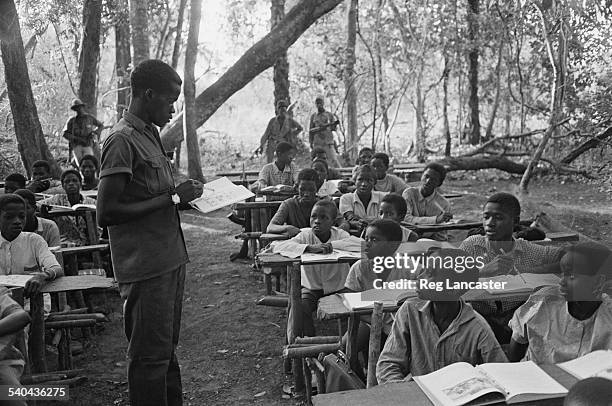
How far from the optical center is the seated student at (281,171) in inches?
325

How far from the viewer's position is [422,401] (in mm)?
2123

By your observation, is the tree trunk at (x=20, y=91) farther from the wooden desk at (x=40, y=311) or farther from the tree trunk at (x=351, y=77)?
the wooden desk at (x=40, y=311)

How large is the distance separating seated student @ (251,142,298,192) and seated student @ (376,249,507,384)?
549 centimetres

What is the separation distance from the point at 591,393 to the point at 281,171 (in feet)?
21.9

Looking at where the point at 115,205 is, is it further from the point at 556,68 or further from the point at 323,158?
the point at 556,68

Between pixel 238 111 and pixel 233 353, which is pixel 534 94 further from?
pixel 233 353

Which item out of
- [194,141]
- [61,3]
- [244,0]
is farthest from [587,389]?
[244,0]

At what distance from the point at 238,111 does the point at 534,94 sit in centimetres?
1144

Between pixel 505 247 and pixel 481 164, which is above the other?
pixel 481 164

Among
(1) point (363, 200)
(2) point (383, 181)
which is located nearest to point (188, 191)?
(1) point (363, 200)

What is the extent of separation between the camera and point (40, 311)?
13.1ft

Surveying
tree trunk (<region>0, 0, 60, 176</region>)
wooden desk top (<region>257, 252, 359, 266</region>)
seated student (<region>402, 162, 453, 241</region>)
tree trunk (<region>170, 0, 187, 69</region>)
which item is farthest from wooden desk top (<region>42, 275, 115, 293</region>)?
tree trunk (<region>170, 0, 187, 69</region>)

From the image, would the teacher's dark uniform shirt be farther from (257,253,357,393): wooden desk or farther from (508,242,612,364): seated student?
(508,242,612,364): seated student

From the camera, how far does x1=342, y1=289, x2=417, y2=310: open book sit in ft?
10.5
